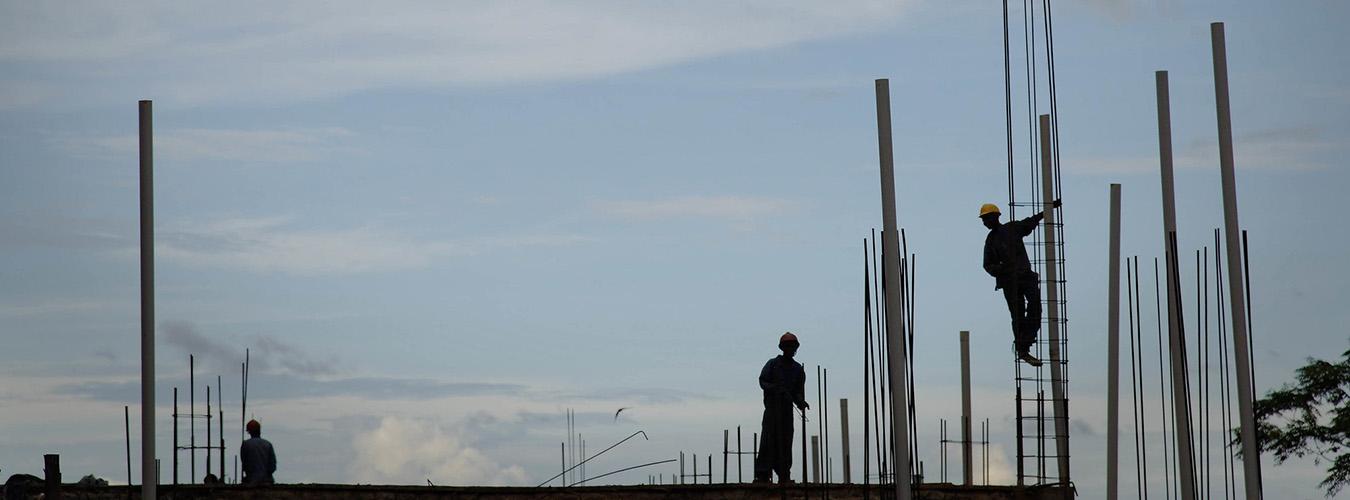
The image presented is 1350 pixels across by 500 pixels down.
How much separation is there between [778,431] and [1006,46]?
19.0 feet

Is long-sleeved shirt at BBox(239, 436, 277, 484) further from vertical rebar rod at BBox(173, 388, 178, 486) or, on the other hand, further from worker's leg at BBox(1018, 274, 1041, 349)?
worker's leg at BBox(1018, 274, 1041, 349)

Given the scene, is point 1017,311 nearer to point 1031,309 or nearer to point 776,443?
point 1031,309

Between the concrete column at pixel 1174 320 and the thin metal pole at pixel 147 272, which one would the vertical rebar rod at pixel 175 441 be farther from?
the concrete column at pixel 1174 320

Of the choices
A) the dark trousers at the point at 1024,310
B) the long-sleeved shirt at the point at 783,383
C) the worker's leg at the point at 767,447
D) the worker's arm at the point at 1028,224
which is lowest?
the worker's leg at the point at 767,447

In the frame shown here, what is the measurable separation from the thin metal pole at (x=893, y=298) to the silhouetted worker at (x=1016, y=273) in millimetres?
3833

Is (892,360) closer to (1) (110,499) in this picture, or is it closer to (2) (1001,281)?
(2) (1001,281)

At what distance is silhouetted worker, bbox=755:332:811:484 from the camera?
20.3 m

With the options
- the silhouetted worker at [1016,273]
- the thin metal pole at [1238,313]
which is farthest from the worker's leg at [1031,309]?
the thin metal pole at [1238,313]

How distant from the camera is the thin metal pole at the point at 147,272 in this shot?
622 inches

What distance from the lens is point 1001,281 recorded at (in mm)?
21078

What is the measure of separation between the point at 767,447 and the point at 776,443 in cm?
12

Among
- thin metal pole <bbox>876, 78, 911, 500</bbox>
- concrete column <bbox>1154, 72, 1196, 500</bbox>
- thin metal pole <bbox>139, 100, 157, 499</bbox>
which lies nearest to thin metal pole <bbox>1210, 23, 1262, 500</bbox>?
concrete column <bbox>1154, 72, 1196, 500</bbox>

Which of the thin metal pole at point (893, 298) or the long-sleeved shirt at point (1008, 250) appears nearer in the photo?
the thin metal pole at point (893, 298)

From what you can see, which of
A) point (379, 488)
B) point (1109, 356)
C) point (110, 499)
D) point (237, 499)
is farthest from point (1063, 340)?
point (110, 499)
